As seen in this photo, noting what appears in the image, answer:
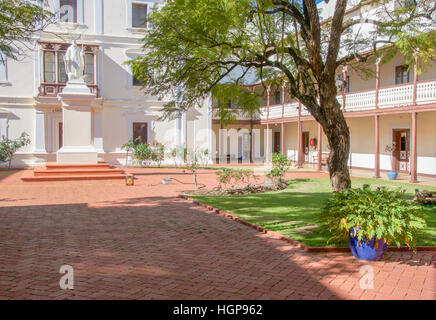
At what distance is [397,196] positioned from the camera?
5.71m

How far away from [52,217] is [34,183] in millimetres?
6921

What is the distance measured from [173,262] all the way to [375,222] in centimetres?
275

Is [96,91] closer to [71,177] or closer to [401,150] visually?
[71,177]

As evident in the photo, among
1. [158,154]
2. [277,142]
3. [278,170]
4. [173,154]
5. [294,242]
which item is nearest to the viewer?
[294,242]

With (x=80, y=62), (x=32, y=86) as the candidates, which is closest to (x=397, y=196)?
(x=80, y=62)

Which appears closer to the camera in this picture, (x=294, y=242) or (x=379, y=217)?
(x=379, y=217)

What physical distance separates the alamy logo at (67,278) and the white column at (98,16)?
2279 cm

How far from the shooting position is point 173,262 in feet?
17.7

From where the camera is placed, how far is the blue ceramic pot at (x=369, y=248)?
17.7 feet

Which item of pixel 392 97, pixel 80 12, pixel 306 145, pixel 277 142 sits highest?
pixel 80 12

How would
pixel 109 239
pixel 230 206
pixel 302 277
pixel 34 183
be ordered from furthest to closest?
pixel 34 183 → pixel 230 206 → pixel 109 239 → pixel 302 277

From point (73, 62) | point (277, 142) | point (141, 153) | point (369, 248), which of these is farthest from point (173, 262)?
point (277, 142)
